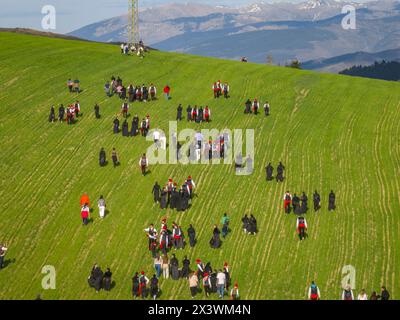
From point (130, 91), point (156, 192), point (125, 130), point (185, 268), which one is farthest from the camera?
point (130, 91)

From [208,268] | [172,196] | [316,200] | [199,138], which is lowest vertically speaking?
[208,268]

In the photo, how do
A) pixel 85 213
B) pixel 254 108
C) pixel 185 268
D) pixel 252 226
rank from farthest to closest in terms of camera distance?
pixel 254 108 → pixel 85 213 → pixel 252 226 → pixel 185 268

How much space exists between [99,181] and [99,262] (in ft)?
33.7

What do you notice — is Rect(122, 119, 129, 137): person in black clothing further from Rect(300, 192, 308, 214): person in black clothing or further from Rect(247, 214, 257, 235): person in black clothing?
Rect(300, 192, 308, 214): person in black clothing

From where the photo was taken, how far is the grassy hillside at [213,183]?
35688 mm

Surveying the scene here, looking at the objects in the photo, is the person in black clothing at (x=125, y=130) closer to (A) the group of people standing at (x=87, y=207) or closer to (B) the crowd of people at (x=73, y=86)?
(A) the group of people standing at (x=87, y=207)

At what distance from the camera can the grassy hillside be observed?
3569 cm

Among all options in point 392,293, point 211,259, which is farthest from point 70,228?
point 392,293

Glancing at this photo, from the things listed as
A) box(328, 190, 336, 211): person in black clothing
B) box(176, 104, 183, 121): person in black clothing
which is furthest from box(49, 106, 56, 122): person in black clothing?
box(328, 190, 336, 211): person in black clothing

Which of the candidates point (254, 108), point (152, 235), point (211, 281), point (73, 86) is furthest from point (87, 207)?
point (73, 86)

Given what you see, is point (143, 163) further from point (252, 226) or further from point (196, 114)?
point (196, 114)

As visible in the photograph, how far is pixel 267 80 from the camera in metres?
69.9

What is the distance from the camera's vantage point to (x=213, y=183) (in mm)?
45250

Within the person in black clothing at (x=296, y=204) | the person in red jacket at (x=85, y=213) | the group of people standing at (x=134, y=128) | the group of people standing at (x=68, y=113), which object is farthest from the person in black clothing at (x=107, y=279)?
the group of people standing at (x=68, y=113)
